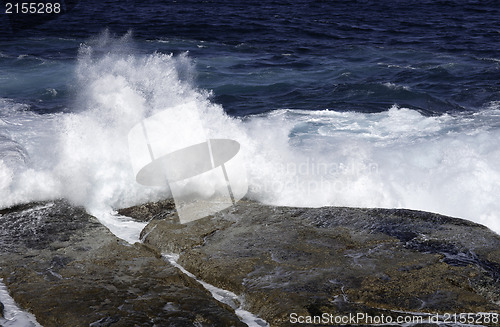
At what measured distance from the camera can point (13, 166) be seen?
810 cm

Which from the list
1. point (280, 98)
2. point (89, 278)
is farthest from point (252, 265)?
point (280, 98)

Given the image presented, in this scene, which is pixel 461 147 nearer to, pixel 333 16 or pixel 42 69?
pixel 42 69

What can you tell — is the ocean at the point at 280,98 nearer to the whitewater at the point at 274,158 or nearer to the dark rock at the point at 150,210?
the whitewater at the point at 274,158

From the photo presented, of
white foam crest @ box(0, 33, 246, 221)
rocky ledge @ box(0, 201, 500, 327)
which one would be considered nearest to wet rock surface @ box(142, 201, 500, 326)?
rocky ledge @ box(0, 201, 500, 327)

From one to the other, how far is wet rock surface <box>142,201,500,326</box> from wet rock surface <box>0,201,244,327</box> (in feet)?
1.29

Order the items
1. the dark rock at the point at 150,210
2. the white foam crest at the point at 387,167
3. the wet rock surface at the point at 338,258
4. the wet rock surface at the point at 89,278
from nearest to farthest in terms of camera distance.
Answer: the wet rock surface at the point at 89,278 < the wet rock surface at the point at 338,258 < the dark rock at the point at 150,210 < the white foam crest at the point at 387,167

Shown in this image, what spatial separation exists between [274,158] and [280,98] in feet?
19.1

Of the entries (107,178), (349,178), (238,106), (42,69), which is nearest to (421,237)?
(349,178)

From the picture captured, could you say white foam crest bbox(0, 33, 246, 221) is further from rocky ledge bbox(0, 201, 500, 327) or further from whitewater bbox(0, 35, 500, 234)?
rocky ledge bbox(0, 201, 500, 327)

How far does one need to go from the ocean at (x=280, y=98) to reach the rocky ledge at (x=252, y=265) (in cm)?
122

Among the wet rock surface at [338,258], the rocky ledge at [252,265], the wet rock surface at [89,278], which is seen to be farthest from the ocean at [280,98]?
the wet rock surface at [338,258]

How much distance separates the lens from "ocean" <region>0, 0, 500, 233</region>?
Answer: 8.34 metres

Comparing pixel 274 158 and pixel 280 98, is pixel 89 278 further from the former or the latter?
pixel 280 98

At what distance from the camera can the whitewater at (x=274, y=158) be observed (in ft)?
26.2
